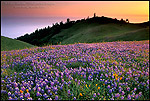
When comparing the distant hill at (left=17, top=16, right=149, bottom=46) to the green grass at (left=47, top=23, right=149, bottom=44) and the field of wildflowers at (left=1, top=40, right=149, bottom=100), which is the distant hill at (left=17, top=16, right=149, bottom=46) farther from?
the field of wildflowers at (left=1, top=40, right=149, bottom=100)

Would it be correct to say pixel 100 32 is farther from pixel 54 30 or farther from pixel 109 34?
pixel 54 30

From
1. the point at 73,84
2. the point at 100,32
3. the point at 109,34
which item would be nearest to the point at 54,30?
the point at 100,32

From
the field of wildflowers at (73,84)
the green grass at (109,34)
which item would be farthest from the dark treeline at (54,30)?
the field of wildflowers at (73,84)

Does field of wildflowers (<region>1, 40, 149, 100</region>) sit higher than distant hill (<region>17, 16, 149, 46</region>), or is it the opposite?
distant hill (<region>17, 16, 149, 46</region>)

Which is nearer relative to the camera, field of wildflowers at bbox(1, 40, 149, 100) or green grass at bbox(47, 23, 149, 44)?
field of wildflowers at bbox(1, 40, 149, 100)

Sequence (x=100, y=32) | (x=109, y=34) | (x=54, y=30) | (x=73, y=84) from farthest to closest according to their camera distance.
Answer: (x=54, y=30)
(x=100, y=32)
(x=109, y=34)
(x=73, y=84)

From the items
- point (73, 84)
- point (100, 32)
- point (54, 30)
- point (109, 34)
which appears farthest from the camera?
point (54, 30)

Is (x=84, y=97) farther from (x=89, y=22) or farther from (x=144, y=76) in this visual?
(x=89, y=22)

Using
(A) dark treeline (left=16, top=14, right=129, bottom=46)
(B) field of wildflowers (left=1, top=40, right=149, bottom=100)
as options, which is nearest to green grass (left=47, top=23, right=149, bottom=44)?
(A) dark treeline (left=16, top=14, right=129, bottom=46)

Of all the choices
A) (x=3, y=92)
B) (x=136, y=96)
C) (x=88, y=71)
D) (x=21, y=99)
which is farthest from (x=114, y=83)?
(x=3, y=92)

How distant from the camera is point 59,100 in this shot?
4.25m

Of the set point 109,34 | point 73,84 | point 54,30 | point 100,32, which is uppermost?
point 54,30

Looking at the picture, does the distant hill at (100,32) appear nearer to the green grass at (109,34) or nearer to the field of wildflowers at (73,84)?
the green grass at (109,34)

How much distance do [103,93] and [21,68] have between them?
404cm
